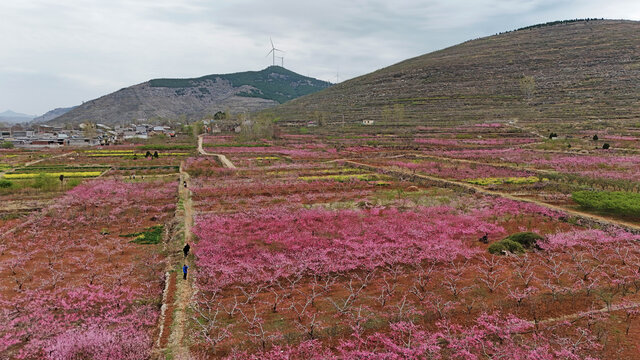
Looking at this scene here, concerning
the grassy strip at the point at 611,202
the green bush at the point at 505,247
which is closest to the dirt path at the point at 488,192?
the grassy strip at the point at 611,202

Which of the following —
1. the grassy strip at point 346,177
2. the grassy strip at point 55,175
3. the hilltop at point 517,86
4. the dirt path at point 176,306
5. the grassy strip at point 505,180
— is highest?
the hilltop at point 517,86

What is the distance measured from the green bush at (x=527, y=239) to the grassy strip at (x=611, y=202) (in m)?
8.80

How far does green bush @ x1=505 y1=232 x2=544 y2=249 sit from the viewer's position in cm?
1906

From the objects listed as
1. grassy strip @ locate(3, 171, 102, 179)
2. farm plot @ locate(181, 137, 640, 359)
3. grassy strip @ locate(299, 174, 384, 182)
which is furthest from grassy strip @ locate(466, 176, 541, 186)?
grassy strip @ locate(3, 171, 102, 179)

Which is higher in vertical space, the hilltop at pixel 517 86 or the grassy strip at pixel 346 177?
the hilltop at pixel 517 86

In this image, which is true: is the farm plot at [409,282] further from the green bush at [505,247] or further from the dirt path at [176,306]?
the dirt path at [176,306]

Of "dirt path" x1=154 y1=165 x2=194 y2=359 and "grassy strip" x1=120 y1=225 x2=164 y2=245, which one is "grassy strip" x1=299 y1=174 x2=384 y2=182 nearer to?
"grassy strip" x1=120 y1=225 x2=164 y2=245

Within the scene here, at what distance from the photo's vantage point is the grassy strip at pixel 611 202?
22641mm

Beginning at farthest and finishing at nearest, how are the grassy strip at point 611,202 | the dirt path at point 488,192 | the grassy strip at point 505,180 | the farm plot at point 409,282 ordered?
the grassy strip at point 505,180
the grassy strip at point 611,202
the dirt path at point 488,192
the farm plot at point 409,282

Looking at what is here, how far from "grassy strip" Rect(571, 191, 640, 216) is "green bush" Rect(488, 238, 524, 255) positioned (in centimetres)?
1063

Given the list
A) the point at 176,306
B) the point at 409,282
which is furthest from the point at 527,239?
the point at 176,306

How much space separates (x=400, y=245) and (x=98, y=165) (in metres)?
53.1

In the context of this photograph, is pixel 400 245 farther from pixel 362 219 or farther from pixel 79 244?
pixel 79 244

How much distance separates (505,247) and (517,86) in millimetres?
145443
